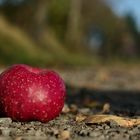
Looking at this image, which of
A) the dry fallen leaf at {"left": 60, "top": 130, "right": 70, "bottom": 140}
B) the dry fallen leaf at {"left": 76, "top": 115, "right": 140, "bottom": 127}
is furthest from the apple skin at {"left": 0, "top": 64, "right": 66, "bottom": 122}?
the dry fallen leaf at {"left": 60, "top": 130, "right": 70, "bottom": 140}

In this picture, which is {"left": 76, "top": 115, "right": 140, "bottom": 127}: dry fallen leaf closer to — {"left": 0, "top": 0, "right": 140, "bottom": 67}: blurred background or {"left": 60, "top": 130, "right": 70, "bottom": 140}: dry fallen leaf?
{"left": 60, "top": 130, "right": 70, "bottom": 140}: dry fallen leaf

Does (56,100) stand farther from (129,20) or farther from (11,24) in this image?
(129,20)

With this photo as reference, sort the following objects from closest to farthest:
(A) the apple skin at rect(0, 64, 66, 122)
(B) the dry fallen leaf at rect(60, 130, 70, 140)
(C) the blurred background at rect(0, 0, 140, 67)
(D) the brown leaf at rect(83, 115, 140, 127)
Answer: (B) the dry fallen leaf at rect(60, 130, 70, 140)
(D) the brown leaf at rect(83, 115, 140, 127)
(A) the apple skin at rect(0, 64, 66, 122)
(C) the blurred background at rect(0, 0, 140, 67)

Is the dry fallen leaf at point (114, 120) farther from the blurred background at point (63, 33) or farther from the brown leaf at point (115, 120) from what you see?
the blurred background at point (63, 33)

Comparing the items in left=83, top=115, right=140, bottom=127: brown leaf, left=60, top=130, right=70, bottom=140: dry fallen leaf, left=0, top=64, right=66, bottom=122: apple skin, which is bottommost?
left=60, top=130, right=70, bottom=140: dry fallen leaf

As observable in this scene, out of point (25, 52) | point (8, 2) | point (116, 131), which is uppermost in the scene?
point (8, 2)

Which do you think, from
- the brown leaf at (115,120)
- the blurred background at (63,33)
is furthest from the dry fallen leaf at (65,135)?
the blurred background at (63,33)

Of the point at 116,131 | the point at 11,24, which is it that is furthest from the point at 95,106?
the point at 11,24

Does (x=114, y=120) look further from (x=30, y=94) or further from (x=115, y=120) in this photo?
(x=30, y=94)
